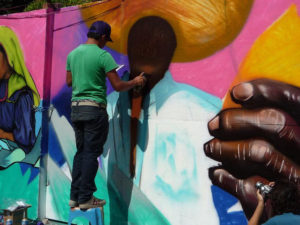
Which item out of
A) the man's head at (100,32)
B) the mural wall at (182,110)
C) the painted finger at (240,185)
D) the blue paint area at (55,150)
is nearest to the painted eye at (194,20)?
the mural wall at (182,110)

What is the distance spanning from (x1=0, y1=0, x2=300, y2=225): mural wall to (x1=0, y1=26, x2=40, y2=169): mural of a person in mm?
54

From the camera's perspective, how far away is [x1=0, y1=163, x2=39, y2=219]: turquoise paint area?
4.67 meters

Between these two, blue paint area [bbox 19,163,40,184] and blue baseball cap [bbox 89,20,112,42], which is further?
blue paint area [bbox 19,163,40,184]

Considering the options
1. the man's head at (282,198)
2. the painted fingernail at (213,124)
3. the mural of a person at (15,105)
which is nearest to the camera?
the man's head at (282,198)

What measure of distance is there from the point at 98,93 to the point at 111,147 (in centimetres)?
72

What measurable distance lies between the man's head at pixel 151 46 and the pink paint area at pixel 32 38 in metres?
1.24

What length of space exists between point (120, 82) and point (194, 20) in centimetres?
83

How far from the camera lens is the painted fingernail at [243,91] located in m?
3.26

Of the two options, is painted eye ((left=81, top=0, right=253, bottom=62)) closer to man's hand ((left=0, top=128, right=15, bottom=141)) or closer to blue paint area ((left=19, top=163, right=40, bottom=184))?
blue paint area ((left=19, top=163, right=40, bottom=184))

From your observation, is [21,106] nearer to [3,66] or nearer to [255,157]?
[3,66]

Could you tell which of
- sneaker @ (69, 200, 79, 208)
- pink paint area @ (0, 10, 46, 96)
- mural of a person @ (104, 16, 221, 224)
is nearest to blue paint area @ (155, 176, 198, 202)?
mural of a person @ (104, 16, 221, 224)

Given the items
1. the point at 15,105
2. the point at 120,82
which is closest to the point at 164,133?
the point at 120,82

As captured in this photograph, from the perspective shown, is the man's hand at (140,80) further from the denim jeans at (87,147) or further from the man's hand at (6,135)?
the man's hand at (6,135)

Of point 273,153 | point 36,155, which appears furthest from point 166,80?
Result: point 36,155
